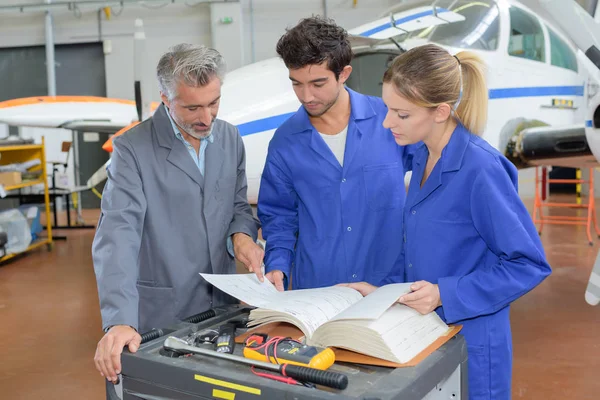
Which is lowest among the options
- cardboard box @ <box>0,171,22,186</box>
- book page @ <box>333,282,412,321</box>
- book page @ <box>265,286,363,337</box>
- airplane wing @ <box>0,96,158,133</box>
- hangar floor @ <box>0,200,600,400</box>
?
hangar floor @ <box>0,200,600,400</box>

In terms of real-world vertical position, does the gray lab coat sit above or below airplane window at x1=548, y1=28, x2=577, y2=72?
below

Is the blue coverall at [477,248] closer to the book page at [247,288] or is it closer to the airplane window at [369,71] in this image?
the book page at [247,288]

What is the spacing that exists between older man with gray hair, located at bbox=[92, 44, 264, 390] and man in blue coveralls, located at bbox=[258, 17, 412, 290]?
0.41ft

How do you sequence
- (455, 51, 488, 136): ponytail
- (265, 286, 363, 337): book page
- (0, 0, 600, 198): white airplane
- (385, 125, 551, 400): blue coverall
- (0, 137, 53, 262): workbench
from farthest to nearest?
(0, 137, 53, 262): workbench → (0, 0, 600, 198): white airplane → (455, 51, 488, 136): ponytail → (385, 125, 551, 400): blue coverall → (265, 286, 363, 337): book page

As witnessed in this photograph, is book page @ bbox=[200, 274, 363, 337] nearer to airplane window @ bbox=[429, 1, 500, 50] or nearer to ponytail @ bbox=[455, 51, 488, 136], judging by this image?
ponytail @ bbox=[455, 51, 488, 136]

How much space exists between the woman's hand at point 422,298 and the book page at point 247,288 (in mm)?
301

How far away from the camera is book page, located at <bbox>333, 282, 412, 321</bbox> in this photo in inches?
42.1

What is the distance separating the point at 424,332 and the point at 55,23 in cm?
1266

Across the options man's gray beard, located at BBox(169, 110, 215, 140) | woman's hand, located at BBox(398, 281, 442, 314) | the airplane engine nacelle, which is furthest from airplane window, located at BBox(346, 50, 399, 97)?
woman's hand, located at BBox(398, 281, 442, 314)

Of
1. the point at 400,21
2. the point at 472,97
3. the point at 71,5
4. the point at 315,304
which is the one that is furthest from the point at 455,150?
the point at 71,5

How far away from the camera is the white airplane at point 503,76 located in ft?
12.0

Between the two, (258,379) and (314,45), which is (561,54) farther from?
(258,379)

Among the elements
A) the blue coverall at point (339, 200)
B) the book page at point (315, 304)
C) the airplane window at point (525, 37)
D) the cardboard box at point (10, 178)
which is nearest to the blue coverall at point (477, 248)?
the book page at point (315, 304)

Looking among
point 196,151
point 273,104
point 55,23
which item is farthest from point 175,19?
point 196,151
